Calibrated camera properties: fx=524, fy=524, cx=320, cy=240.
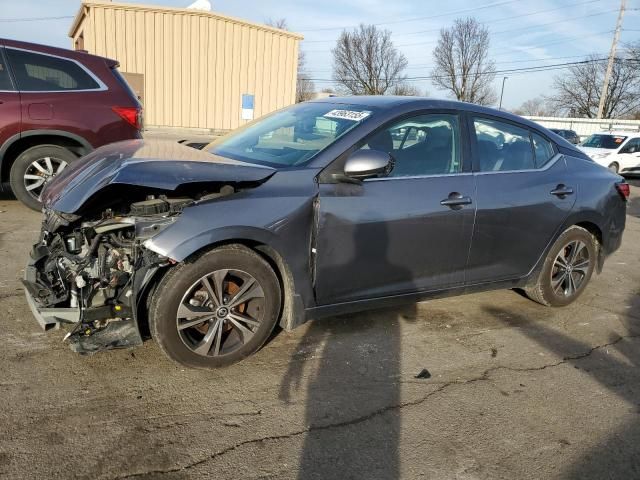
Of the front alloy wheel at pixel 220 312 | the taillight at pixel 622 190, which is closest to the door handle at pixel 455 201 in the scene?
the front alloy wheel at pixel 220 312

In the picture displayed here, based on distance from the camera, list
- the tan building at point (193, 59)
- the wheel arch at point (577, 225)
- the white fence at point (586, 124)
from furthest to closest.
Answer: the white fence at point (586, 124) < the tan building at point (193, 59) < the wheel arch at point (577, 225)

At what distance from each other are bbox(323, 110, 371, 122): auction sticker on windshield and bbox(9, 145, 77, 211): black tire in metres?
3.75

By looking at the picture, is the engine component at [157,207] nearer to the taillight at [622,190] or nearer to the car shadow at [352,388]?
the car shadow at [352,388]

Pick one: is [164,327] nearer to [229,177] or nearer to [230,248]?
[230,248]

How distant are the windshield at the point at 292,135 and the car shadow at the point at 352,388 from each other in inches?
26.3

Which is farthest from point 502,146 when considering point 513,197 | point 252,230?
point 252,230

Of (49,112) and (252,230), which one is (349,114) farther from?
(49,112)

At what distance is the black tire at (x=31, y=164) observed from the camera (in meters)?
6.04

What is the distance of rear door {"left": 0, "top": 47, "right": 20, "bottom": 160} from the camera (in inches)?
228

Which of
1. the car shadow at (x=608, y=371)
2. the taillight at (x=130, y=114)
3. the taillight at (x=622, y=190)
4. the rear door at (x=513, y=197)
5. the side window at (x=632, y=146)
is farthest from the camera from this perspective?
the side window at (x=632, y=146)

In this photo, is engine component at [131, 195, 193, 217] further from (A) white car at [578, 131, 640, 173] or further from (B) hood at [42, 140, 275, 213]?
(A) white car at [578, 131, 640, 173]

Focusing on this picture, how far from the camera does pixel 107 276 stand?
9.70 feet

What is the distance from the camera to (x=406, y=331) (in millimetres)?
3873

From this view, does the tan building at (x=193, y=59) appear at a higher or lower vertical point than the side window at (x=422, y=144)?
higher
